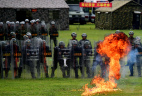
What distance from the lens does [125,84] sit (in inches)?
519

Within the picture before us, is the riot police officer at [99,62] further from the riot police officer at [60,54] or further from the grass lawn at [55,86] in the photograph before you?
the riot police officer at [60,54]

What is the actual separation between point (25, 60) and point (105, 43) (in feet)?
12.2

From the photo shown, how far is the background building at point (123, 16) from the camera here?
4031 centimetres

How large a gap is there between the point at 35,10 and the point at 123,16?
1019 centimetres

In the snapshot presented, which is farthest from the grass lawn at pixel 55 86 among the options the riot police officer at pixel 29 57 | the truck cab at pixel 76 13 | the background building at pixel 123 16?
the truck cab at pixel 76 13

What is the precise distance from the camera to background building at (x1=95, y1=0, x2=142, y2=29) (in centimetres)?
4031

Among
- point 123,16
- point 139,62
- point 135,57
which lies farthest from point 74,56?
point 123,16

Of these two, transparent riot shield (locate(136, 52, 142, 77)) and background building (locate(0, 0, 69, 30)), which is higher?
background building (locate(0, 0, 69, 30))

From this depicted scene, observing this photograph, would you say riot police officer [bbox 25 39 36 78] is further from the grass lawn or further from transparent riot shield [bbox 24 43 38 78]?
the grass lawn

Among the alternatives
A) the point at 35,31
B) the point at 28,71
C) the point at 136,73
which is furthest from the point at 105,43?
the point at 35,31

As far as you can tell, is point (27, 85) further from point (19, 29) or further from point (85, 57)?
point (19, 29)

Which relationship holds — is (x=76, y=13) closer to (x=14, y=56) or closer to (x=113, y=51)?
(x=14, y=56)

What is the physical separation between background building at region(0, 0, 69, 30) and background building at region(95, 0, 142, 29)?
4939 millimetres

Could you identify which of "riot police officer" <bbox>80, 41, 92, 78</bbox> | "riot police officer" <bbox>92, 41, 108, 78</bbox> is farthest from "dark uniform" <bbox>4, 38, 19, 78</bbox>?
"riot police officer" <bbox>92, 41, 108, 78</bbox>
